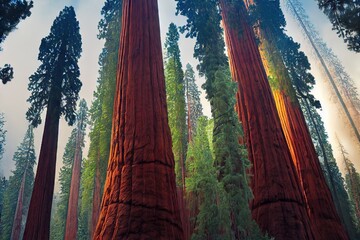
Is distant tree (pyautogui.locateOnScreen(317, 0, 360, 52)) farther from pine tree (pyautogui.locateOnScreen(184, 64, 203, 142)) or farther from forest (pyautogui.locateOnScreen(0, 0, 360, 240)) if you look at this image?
pine tree (pyautogui.locateOnScreen(184, 64, 203, 142))

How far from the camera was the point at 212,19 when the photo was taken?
12.9m

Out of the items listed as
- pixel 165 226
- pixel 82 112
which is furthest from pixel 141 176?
pixel 82 112

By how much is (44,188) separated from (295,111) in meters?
12.5

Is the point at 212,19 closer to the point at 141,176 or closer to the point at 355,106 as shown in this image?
the point at 141,176

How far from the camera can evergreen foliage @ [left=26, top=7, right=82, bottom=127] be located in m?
14.7

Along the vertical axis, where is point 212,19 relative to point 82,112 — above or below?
below

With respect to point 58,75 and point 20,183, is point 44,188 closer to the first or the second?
point 58,75

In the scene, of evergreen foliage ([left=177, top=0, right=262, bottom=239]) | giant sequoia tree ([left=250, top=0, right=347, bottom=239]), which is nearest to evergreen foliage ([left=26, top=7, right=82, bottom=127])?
evergreen foliage ([left=177, top=0, right=262, bottom=239])

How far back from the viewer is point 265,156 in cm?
925

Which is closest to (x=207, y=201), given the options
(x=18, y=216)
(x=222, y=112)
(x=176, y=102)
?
(x=222, y=112)

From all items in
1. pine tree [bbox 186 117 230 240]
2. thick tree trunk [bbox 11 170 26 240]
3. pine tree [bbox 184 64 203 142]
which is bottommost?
pine tree [bbox 186 117 230 240]

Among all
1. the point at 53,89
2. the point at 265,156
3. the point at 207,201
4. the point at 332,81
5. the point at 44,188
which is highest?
the point at 332,81

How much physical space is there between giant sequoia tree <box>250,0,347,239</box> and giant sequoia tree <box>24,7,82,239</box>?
11.3m

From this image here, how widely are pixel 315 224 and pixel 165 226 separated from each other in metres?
8.06
